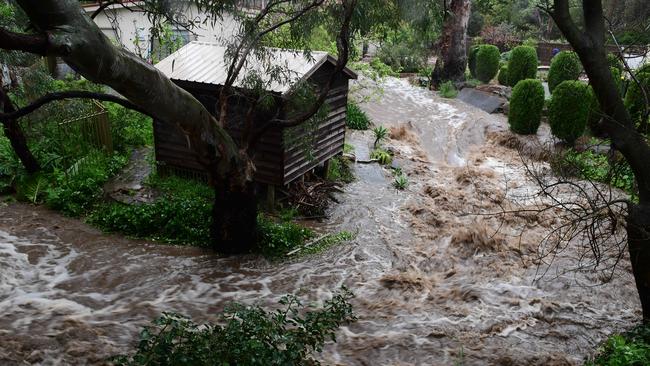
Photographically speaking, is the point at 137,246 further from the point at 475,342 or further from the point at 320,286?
the point at 475,342

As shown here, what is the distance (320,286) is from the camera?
8.45 meters

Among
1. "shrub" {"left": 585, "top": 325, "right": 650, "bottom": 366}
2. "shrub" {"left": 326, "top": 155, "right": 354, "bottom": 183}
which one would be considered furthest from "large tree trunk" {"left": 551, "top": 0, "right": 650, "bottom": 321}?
"shrub" {"left": 326, "top": 155, "right": 354, "bottom": 183}

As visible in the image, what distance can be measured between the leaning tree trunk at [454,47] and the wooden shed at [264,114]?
41.2ft

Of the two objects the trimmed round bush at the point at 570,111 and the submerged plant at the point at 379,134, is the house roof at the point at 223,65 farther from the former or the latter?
the trimmed round bush at the point at 570,111

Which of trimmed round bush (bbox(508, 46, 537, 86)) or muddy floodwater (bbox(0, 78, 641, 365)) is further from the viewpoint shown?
trimmed round bush (bbox(508, 46, 537, 86))

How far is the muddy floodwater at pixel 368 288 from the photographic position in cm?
671

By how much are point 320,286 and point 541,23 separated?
3095 cm

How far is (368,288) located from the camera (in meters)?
8.47

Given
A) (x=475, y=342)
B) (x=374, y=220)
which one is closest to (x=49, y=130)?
(x=374, y=220)

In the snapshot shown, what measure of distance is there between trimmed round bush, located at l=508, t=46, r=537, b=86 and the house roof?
12367mm

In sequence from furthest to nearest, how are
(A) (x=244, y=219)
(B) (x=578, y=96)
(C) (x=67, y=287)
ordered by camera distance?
1. (B) (x=578, y=96)
2. (A) (x=244, y=219)
3. (C) (x=67, y=287)

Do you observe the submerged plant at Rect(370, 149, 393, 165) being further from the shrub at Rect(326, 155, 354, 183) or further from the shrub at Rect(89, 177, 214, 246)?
the shrub at Rect(89, 177, 214, 246)

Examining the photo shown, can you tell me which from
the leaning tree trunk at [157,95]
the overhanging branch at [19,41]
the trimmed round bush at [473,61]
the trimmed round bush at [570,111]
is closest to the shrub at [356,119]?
the trimmed round bush at [570,111]

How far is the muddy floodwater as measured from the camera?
22.0ft
